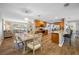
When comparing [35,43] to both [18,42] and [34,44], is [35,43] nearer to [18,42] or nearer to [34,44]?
[34,44]

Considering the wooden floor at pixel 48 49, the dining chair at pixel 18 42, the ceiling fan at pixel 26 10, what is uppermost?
the ceiling fan at pixel 26 10

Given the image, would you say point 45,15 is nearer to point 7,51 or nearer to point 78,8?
point 78,8

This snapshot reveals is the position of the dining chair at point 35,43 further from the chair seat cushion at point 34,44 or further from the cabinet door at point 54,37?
the cabinet door at point 54,37

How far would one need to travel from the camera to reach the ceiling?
2.17 m

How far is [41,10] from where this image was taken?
219cm

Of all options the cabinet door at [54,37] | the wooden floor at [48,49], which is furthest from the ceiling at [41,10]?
the wooden floor at [48,49]

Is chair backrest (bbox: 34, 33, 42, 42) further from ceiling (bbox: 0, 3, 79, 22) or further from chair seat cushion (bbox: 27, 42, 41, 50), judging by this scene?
ceiling (bbox: 0, 3, 79, 22)

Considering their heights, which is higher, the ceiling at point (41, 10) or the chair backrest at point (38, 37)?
the ceiling at point (41, 10)

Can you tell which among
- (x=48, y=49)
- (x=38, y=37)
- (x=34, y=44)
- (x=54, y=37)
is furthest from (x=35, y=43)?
(x=54, y=37)

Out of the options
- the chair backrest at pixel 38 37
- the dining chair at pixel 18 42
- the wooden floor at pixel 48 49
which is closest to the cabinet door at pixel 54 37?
the wooden floor at pixel 48 49

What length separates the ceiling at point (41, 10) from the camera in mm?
2172

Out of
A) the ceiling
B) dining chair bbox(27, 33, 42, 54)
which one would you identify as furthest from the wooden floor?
the ceiling

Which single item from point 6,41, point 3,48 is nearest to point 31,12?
point 6,41

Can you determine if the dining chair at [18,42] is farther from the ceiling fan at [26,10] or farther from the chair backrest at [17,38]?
the ceiling fan at [26,10]
